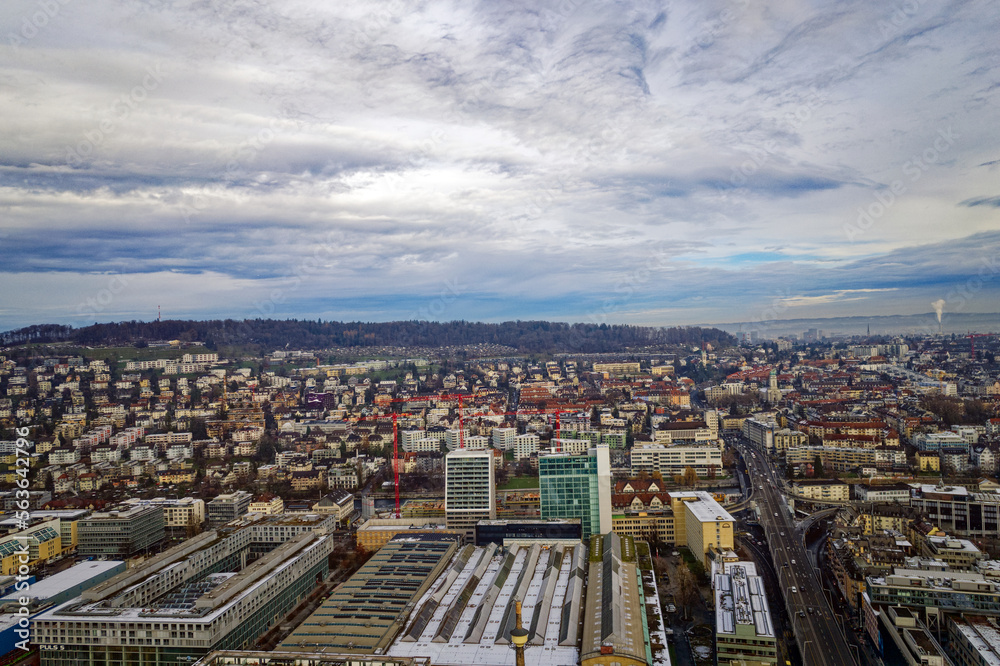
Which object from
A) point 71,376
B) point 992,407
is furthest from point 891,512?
point 71,376

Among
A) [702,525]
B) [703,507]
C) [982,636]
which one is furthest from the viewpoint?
[703,507]

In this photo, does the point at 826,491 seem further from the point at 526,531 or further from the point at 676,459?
the point at 526,531

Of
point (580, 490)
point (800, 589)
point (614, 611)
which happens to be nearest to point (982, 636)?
point (800, 589)

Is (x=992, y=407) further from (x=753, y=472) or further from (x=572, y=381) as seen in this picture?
(x=572, y=381)

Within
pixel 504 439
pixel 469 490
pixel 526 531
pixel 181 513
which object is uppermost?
pixel 469 490

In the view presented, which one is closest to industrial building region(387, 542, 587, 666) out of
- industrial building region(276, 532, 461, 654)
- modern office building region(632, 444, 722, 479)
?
industrial building region(276, 532, 461, 654)

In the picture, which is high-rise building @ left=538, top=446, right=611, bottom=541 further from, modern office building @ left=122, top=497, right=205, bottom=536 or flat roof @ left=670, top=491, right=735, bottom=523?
modern office building @ left=122, top=497, right=205, bottom=536
